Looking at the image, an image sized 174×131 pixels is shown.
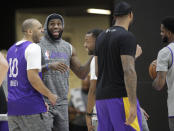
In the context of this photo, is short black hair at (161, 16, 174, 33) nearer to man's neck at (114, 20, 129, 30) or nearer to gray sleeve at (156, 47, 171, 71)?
gray sleeve at (156, 47, 171, 71)

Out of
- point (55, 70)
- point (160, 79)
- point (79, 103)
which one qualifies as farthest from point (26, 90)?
point (79, 103)

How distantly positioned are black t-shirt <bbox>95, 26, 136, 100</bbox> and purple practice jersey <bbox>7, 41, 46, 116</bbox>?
0.99m

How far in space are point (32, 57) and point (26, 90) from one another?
415 millimetres

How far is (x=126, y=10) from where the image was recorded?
498cm

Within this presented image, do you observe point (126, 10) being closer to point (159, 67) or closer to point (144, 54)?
point (159, 67)

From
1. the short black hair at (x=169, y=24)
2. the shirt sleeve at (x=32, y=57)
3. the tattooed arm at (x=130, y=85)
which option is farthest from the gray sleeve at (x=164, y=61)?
the shirt sleeve at (x=32, y=57)

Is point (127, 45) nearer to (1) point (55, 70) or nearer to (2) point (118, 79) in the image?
(2) point (118, 79)

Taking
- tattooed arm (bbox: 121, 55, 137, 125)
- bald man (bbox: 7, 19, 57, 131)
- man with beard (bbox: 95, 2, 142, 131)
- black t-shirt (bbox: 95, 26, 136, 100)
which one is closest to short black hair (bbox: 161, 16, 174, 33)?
man with beard (bbox: 95, 2, 142, 131)

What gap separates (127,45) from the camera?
4734mm

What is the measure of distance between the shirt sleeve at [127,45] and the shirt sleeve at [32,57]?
1217mm

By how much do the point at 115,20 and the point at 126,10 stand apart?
19cm

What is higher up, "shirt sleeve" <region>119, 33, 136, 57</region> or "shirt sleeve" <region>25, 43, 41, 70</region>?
"shirt sleeve" <region>119, 33, 136, 57</region>

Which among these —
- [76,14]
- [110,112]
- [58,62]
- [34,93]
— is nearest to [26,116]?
[34,93]

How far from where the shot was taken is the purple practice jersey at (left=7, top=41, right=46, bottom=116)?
5551mm
